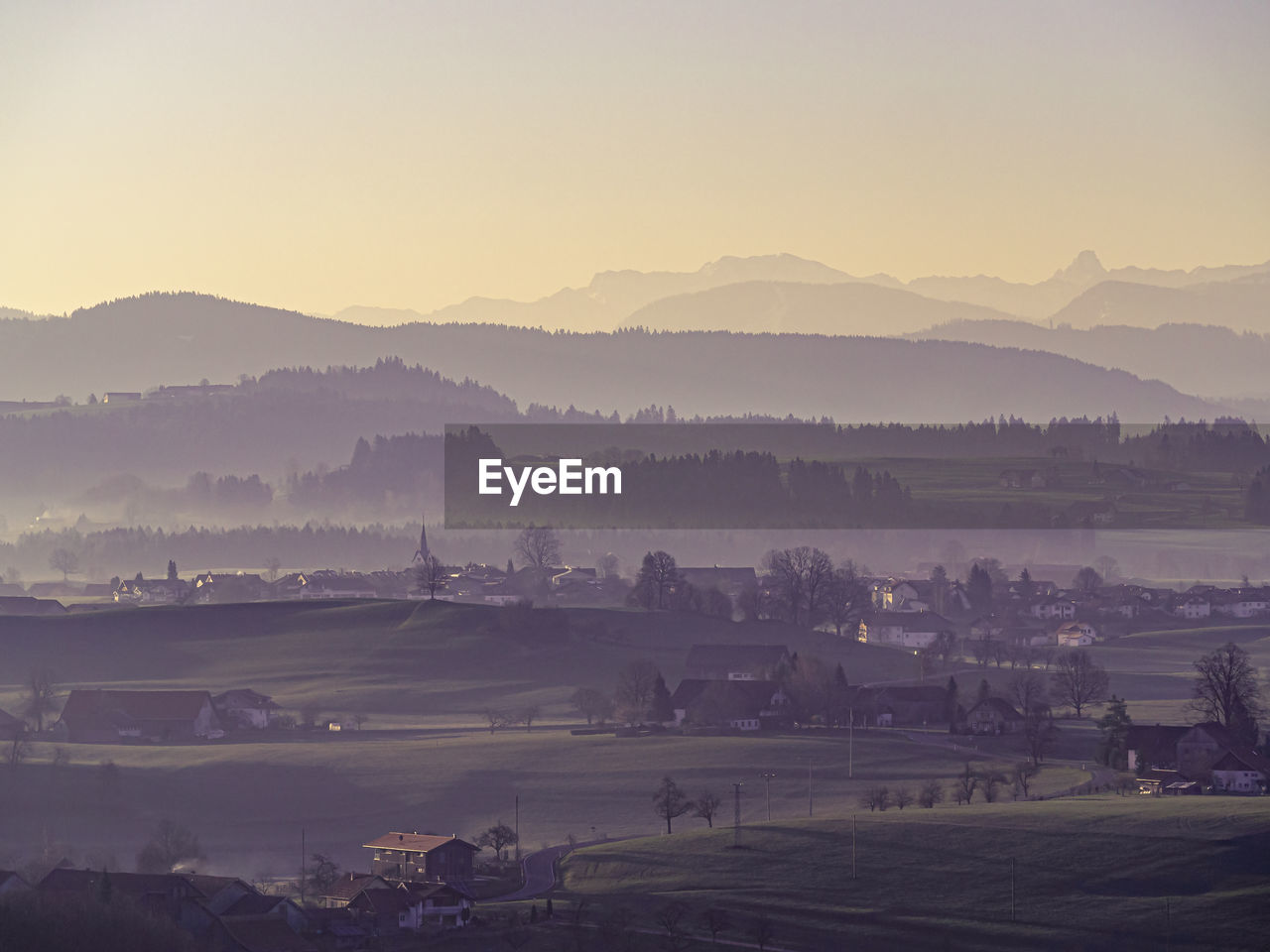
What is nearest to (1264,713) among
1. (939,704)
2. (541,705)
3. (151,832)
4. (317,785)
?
(939,704)

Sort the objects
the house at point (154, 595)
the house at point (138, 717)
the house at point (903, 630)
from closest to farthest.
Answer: the house at point (138, 717), the house at point (903, 630), the house at point (154, 595)

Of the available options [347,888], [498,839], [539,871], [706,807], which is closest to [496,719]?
[706,807]

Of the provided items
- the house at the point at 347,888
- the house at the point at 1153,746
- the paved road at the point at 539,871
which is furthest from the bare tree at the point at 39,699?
the house at the point at 1153,746

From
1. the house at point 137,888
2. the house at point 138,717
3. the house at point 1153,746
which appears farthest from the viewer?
the house at point 138,717

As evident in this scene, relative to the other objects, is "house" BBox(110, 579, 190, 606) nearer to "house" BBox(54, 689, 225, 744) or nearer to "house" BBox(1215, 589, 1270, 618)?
"house" BBox(54, 689, 225, 744)

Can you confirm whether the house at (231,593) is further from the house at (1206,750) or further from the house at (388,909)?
the house at (388,909)
